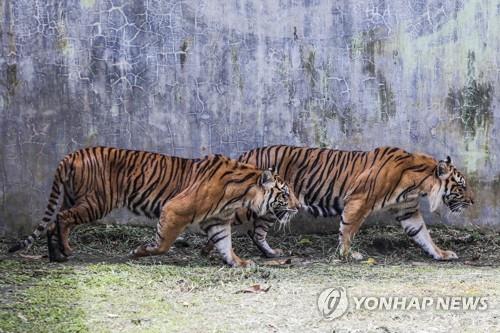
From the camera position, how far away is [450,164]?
810 cm

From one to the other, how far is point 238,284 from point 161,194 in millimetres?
1731

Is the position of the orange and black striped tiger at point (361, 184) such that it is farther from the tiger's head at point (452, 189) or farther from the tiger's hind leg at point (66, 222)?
the tiger's hind leg at point (66, 222)

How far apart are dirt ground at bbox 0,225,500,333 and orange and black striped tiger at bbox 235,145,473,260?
24 cm

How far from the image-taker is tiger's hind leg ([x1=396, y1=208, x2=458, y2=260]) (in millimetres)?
8016

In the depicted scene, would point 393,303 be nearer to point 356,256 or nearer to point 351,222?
point 356,256

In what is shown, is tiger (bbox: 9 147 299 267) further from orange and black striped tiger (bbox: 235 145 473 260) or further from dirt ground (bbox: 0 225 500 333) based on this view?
orange and black striped tiger (bbox: 235 145 473 260)

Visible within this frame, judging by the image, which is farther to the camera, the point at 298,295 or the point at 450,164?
the point at 450,164

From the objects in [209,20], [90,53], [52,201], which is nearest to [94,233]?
[52,201]

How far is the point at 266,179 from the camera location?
24.6 ft

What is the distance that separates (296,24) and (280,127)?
0.94 metres

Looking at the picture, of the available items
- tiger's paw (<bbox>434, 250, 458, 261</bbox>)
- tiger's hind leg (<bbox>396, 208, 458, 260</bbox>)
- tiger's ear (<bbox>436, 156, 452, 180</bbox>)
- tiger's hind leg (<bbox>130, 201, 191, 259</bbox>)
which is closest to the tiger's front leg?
tiger's hind leg (<bbox>130, 201, 191, 259</bbox>)

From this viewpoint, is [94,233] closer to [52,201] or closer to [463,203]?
[52,201]

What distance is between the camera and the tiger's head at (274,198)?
750cm

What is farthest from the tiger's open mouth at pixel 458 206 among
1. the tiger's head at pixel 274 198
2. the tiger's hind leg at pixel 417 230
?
the tiger's head at pixel 274 198
